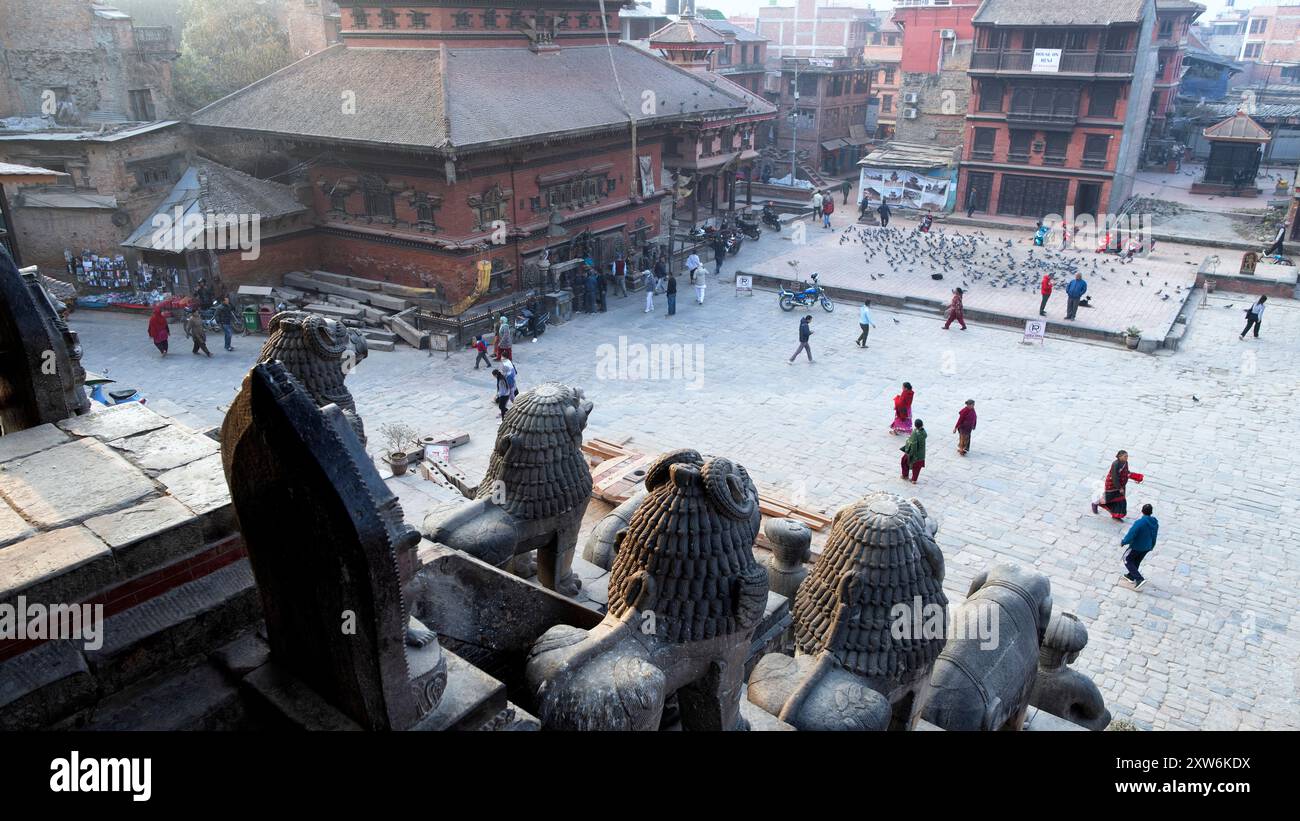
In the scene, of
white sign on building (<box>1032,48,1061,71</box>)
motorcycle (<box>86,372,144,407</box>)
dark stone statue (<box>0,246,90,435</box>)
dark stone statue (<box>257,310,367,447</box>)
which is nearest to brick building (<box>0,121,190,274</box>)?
motorcycle (<box>86,372,144,407</box>)

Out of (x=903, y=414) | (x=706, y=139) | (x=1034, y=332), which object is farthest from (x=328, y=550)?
(x=706, y=139)

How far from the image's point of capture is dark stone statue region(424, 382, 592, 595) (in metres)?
6.89

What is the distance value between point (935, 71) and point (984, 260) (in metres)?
19.4

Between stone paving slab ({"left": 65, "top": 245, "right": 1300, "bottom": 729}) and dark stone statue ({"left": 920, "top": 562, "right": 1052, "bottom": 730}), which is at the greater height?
dark stone statue ({"left": 920, "top": 562, "right": 1052, "bottom": 730})

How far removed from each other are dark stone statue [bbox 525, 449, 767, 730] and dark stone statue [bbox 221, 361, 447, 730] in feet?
4.60

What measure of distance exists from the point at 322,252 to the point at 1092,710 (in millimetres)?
26048

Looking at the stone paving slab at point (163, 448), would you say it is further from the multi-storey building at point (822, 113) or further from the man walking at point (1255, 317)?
the multi-storey building at point (822, 113)

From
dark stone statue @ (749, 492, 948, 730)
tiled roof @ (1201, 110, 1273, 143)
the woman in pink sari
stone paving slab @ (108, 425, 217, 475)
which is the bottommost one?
the woman in pink sari

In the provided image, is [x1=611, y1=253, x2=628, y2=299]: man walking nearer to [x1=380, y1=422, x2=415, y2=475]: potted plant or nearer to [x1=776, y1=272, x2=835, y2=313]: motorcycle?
[x1=776, y1=272, x2=835, y2=313]: motorcycle

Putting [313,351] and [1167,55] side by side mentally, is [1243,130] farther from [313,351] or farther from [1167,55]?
[313,351]

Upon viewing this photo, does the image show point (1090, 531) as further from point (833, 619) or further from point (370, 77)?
point (370, 77)

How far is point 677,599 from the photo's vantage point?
5.35m
